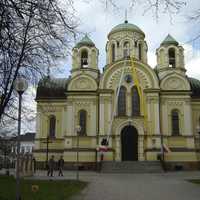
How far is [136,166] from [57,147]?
34.3ft

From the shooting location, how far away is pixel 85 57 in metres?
45.5

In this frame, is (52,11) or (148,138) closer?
(52,11)

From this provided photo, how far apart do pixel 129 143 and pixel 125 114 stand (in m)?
3.42

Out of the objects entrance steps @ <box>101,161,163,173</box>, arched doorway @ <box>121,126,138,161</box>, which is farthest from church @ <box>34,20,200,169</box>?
entrance steps @ <box>101,161,163,173</box>

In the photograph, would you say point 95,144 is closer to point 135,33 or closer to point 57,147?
point 57,147

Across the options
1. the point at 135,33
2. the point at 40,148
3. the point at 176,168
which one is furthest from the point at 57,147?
the point at 135,33

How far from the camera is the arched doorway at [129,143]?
40.8 metres

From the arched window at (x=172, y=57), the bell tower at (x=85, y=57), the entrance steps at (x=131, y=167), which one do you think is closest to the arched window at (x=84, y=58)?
the bell tower at (x=85, y=57)

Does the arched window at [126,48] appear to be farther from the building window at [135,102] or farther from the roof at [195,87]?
the roof at [195,87]

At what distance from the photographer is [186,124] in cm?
4078

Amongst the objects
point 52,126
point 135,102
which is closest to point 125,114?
point 135,102

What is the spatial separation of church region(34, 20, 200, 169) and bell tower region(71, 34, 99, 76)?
13cm

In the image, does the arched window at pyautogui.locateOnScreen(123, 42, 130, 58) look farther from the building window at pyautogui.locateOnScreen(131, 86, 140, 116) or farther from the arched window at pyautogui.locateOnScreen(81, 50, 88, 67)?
the building window at pyautogui.locateOnScreen(131, 86, 140, 116)

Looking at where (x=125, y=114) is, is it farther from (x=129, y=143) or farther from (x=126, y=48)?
(x=126, y=48)
